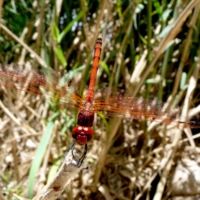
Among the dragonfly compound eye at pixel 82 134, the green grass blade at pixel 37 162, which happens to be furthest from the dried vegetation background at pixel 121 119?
the dragonfly compound eye at pixel 82 134

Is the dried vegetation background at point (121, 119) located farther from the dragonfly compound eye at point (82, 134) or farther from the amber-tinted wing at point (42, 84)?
the dragonfly compound eye at point (82, 134)

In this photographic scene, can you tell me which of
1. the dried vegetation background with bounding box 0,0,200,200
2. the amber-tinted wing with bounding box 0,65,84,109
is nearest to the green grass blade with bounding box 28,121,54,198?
the dried vegetation background with bounding box 0,0,200,200

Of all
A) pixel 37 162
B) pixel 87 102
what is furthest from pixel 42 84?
pixel 37 162

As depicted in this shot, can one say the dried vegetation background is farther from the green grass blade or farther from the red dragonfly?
the red dragonfly

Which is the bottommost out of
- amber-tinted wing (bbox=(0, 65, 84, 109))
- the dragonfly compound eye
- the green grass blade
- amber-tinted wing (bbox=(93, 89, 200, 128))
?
the green grass blade

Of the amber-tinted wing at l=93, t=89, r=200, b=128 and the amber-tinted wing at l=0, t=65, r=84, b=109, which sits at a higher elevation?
the amber-tinted wing at l=0, t=65, r=84, b=109
